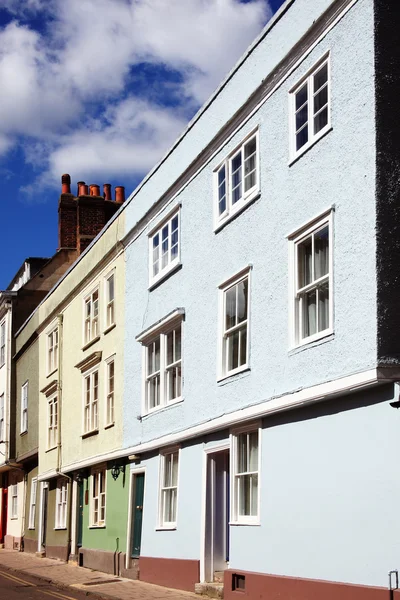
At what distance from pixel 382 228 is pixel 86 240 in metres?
26.1

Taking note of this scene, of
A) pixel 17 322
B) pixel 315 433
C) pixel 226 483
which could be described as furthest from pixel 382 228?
pixel 17 322

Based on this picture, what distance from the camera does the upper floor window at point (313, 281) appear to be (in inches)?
512

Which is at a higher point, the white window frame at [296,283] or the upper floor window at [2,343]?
the upper floor window at [2,343]

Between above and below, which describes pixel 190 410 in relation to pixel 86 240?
below

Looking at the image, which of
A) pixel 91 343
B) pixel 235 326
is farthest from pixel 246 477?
pixel 91 343

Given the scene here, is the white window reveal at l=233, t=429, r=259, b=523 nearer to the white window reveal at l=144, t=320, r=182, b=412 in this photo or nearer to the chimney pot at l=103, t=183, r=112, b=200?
the white window reveal at l=144, t=320, r=182, b=412

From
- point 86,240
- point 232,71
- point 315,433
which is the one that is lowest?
point 315,433

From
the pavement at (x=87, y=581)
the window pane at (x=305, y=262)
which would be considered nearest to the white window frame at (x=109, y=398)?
the pavement at (x=87, y=581)

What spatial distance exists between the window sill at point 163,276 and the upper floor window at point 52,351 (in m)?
10.4

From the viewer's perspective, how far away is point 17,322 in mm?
38656

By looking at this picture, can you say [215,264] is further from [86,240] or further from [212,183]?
[86,240]

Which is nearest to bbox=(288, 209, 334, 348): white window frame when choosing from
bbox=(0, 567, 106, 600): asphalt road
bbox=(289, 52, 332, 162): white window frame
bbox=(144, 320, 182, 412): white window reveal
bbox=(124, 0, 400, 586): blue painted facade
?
bbox=(124, 0, 400, 586): blue painted facade

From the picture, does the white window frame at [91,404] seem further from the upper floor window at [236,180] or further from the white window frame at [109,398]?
the upper floor window at [236,180]

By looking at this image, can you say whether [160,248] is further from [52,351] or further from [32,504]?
[32,504]
